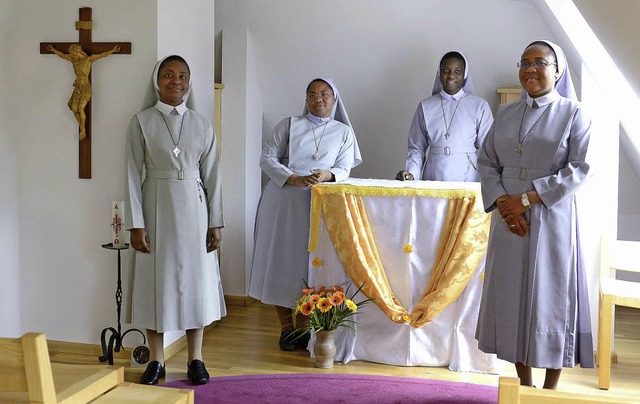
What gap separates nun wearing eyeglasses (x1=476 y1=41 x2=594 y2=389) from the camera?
10.5 ft

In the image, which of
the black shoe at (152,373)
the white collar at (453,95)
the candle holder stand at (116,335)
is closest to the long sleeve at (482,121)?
the white collar at (453,95)

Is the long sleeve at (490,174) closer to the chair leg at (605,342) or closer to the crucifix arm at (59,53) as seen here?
the chair leg at (605,342)

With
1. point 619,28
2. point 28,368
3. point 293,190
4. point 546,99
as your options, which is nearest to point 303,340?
point 293,190

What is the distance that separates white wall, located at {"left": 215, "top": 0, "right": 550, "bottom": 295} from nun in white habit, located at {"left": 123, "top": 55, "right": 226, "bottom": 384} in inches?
74.2

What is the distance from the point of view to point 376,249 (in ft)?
13.8

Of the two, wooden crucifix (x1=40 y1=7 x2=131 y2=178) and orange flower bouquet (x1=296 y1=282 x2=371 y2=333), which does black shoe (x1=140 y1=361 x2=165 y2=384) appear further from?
wooden crucifix (x1=40 y1=7 x2=131 y2=178)

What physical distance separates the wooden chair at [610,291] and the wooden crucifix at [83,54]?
9.47ft

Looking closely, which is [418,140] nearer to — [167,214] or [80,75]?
[167,214]

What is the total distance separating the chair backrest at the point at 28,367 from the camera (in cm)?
127

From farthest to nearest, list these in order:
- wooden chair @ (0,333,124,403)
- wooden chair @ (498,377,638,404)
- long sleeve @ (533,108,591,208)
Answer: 1. long sleeve @ (533,108,591,208)
2. wooden chair @ (0,333,124,403)
3. wooden chair @ (498,377,638,404)

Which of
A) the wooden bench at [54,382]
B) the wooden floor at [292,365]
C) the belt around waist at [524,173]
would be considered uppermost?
the belt around waist at [524,173]

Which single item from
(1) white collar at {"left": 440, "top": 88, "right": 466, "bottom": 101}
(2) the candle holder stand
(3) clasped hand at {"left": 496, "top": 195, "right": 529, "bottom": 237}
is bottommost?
(2) the candle holder stand

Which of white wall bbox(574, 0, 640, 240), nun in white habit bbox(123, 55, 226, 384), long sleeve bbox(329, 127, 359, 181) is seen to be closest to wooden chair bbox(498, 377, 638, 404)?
white wall bbox(574, 0, 640, 240)

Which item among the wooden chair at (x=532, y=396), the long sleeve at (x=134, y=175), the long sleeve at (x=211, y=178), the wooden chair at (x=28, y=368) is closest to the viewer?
the wooden chair at (x=532, y=396)
